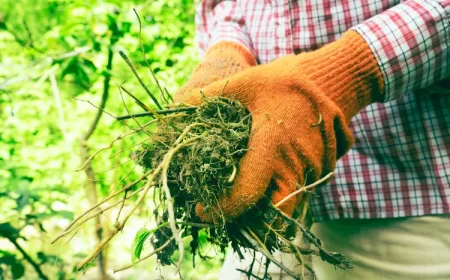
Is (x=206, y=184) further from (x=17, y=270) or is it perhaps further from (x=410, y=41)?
(x=17, y=270)

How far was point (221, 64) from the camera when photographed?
122 cm

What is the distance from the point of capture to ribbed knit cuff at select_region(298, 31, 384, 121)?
928 millimetres

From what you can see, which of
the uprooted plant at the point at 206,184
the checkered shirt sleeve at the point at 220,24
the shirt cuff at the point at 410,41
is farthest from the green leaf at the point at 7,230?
the shirt cuff at the point at 410,41

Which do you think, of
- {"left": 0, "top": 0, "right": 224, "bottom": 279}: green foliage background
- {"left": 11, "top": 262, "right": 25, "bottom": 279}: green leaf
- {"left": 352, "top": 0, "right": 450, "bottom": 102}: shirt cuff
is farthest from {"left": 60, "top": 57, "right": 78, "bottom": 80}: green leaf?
{"left": 352, "top": 0, "right": 450, "bottom": 102}: shirt cuff

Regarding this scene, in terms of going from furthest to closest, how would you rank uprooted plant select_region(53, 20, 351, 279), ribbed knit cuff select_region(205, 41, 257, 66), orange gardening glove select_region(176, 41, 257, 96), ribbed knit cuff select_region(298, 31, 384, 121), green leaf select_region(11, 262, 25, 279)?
1. green leaf select_region(11, 262, 25, 279)
2. ribbed knit cuff select_region(205, 41, 257, 66)
3. orange gardening glove select_region(176, 41, 257, 96)
4. ribbed knit cuff select_region(298, 31, 384, 121)
5. uprooted plant select_region(53, 20, 351, 279)

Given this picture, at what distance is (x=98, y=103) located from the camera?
281 centimetres

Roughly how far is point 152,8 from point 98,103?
3.06ft

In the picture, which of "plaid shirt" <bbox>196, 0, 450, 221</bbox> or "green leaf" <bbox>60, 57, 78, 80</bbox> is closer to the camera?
"plaid shirt" <bbox>196, 0, 450, 221</bbox>

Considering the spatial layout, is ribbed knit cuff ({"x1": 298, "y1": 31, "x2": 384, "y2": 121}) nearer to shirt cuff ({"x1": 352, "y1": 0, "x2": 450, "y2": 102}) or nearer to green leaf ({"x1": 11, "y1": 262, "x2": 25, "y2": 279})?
shirt cuff ({"x1": 352, "y1": 0, "x2": 450, "y2": 102})

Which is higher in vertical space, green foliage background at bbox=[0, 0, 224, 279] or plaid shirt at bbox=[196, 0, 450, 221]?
green foliage background at bbox=[0, 0, 224, 279]

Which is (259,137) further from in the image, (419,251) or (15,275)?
(15,275)

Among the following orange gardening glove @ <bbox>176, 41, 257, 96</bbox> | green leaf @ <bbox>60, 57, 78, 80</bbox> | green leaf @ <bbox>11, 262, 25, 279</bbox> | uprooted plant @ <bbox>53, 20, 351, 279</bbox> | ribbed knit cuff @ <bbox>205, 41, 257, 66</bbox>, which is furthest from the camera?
green leaf @ <bbox>60, 57, 78, 80</bbox>

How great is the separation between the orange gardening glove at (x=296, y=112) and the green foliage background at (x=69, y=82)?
3.22 ft

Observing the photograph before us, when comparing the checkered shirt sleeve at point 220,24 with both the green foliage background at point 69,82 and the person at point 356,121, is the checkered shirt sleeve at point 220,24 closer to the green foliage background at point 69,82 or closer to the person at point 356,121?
the person at point 356,121
